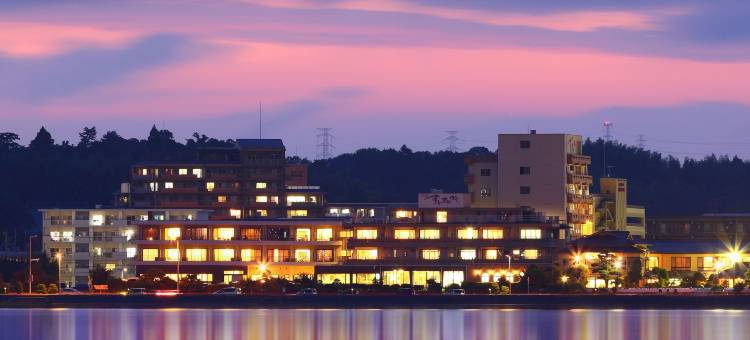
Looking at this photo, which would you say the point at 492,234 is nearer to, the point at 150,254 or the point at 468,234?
the point at 468,234

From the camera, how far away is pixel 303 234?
166 meters

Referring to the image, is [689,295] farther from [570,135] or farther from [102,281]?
[102,281]

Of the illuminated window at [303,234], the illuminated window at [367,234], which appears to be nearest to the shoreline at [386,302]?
the illuminated window at [367,234]

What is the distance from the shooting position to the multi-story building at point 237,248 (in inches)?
6432

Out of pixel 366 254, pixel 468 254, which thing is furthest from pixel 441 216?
pixel 366 254

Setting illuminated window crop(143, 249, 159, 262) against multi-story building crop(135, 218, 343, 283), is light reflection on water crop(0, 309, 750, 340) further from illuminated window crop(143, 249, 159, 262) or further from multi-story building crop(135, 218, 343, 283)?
illuminated window crop(143, 249, 159, 262)

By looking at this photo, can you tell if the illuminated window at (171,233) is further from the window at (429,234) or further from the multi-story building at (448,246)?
the window at (429,234)

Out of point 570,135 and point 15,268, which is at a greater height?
point 570,135

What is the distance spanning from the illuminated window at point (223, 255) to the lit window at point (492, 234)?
83.5ft

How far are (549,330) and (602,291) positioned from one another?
35.5 meters

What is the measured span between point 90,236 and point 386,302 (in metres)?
55.0

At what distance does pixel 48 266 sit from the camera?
171 meters

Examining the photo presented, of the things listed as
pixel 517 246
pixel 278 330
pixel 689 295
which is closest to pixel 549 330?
pixel 278 330

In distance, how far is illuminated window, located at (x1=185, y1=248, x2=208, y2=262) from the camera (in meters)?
165
